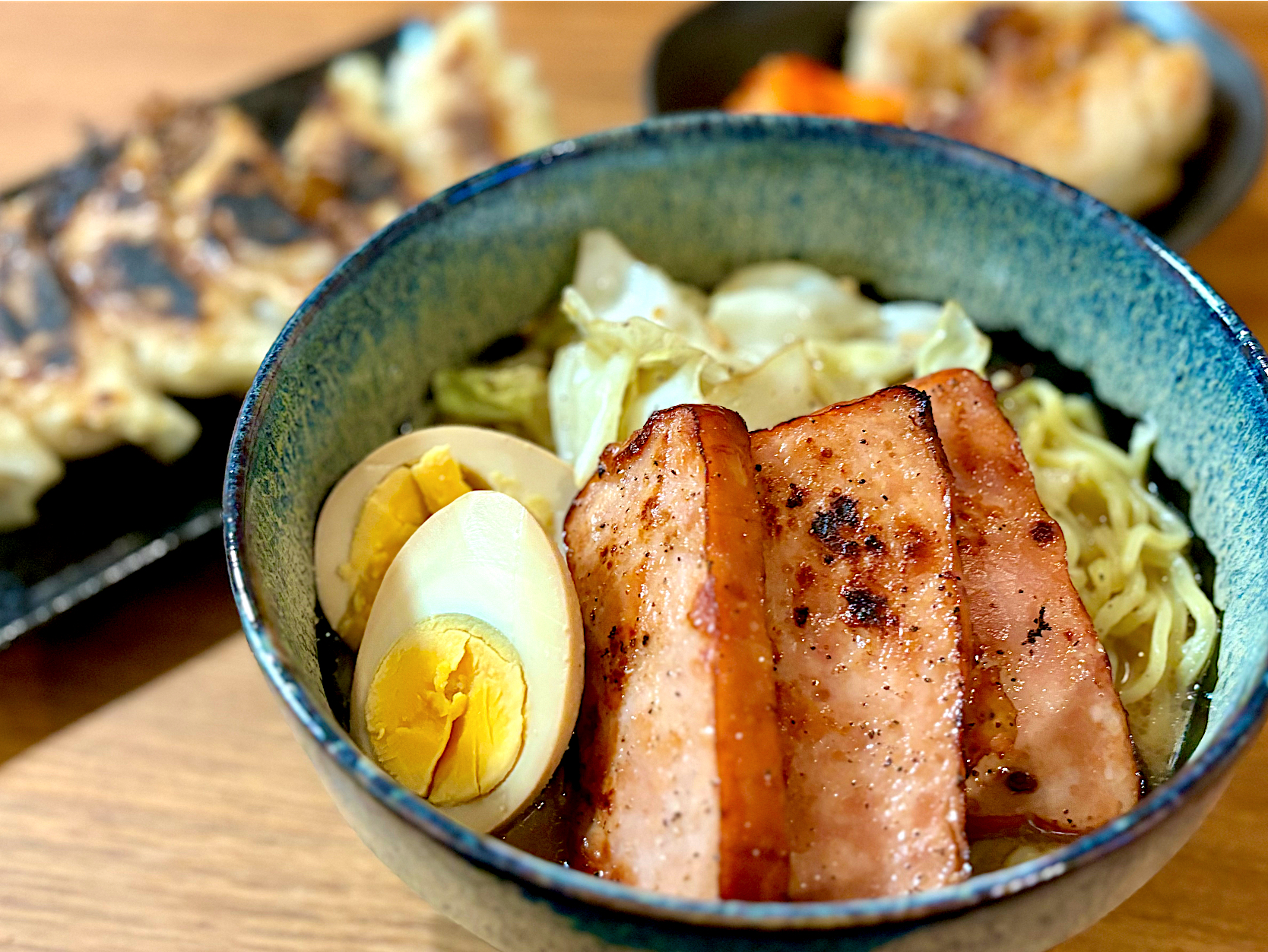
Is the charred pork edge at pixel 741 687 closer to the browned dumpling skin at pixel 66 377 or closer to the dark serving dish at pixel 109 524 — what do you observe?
the dark serving dish at pixel 109 524

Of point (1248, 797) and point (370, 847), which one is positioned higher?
point (370, 847)

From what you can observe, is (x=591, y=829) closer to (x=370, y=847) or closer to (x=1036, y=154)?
(x=370, y=847)

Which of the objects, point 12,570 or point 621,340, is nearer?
point 621,340

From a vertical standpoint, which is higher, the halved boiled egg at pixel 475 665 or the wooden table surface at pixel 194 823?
the halved boiled egg at pixel 475 665

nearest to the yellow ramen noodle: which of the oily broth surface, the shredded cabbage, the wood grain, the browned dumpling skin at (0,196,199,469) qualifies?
the oily broth surface

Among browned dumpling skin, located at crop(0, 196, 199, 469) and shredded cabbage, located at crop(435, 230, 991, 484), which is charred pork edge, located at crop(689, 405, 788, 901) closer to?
shredded cabbage, located at crop(435, 230, 991, 484)

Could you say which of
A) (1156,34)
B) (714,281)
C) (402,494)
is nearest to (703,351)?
(714,281)

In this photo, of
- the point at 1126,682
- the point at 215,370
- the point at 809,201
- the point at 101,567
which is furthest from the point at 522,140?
the point at 1126,682

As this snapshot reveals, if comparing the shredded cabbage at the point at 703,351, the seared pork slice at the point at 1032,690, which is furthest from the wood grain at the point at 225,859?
the shredded cabbage at the point at 703,351
